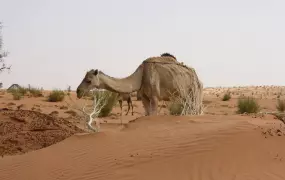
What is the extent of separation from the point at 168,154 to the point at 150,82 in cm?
575

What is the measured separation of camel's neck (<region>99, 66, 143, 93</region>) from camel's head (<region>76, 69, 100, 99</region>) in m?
0.24

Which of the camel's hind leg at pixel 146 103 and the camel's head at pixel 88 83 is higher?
the camel's head at pixel 88 83

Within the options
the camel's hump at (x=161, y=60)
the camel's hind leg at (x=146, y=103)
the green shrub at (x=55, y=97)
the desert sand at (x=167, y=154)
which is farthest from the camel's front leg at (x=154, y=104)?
the green shrub at (x=55, y=97)

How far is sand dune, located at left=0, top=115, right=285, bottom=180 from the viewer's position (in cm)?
534

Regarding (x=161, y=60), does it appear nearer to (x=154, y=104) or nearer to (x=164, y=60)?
(x=164, y=60)

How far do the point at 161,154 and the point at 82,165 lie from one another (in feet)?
3.75

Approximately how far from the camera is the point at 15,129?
35.7 feet

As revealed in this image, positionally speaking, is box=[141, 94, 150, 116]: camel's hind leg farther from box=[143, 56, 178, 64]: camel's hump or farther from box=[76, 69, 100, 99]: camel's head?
box=[76, 69, 100, 99]: camel's head

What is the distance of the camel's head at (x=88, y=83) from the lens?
1148 centimetres

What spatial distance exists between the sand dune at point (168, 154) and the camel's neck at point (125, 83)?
4317mm

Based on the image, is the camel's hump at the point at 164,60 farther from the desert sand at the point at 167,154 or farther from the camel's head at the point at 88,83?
the desert sand at the point at 167,154

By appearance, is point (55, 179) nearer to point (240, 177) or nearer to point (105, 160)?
point (105, 160)

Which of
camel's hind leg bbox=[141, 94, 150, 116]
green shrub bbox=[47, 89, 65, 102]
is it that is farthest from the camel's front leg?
green shrub bbox=[47, 89, 65, 102]

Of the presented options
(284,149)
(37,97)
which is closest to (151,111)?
(284,149)
